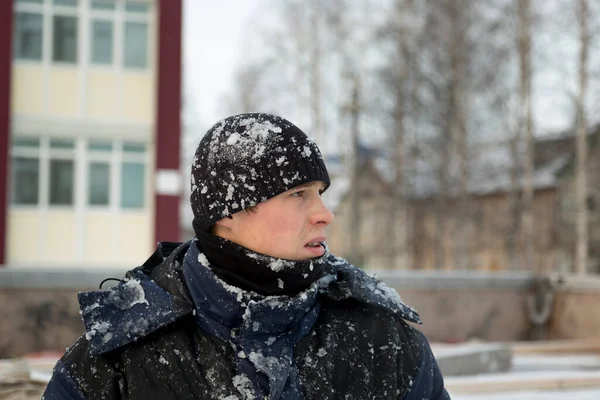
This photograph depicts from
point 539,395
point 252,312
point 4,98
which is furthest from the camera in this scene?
point 4,98

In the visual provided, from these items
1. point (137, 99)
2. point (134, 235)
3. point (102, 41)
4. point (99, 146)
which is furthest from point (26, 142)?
point (134, 235)

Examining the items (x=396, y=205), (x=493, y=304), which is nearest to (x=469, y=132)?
(x=396, y=205)

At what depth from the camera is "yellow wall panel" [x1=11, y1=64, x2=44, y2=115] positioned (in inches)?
549

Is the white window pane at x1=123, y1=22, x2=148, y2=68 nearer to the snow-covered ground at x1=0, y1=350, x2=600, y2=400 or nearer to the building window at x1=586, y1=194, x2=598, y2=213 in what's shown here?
the snow-covered ground at x1=0, y1=350, x2=600, y2=400

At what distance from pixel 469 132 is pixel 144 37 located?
34.9 ft

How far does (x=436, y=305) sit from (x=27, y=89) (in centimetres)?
939

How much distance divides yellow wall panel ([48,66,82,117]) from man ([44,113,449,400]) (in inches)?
529

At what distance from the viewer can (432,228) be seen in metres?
28.2

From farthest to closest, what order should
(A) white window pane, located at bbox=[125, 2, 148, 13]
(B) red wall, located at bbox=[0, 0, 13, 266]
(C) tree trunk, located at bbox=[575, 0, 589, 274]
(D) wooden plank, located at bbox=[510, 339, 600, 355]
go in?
(C) tree trunk, located at bbox=[575, 0, 589, 274]
(A) white window pane, located at bbox=[125, 2, 148, 13]
(B) red wall, located at bbox=[0, 0, 13, 266]
(D) wooden plank, located at bbox=[510, 339, 600, 355]

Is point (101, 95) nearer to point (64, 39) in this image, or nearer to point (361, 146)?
point (64, 39)

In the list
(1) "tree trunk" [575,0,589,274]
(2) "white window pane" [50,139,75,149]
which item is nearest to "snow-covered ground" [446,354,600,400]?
(2) "white window pane" [50,139,75,149]

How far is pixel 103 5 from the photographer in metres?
14.7

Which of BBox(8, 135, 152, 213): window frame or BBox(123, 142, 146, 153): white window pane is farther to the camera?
BBox(123, 142, 146, 153): white window pane

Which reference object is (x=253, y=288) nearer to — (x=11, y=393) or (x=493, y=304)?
(x=11, y=393)
